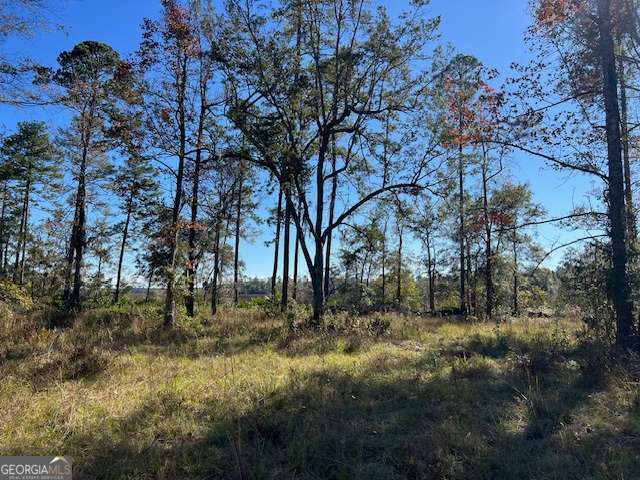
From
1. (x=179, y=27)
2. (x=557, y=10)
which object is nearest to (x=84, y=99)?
(x=179, y=27)

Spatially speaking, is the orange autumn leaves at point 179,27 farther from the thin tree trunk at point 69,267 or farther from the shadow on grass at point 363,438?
the shadow on grass at point 363,438

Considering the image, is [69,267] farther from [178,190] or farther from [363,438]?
[363,438]

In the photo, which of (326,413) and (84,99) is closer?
(326,413)

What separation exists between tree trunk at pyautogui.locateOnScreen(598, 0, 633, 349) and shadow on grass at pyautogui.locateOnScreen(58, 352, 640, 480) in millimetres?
2209

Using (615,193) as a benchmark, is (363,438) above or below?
below

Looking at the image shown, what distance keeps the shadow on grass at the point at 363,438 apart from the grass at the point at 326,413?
2cm

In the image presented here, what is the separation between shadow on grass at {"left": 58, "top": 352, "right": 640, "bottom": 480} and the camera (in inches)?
143

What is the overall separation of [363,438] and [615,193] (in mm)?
6830

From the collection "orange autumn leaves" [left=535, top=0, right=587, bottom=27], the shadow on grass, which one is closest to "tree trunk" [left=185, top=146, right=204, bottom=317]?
Answer: the shadow on grass

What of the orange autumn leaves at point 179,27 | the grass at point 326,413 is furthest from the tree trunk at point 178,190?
the grass at point 326,413

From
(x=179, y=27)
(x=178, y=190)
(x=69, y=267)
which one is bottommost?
(x=69, y=267)

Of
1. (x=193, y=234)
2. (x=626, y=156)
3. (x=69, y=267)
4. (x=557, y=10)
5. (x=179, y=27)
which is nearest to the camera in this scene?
(x=557, y=10)

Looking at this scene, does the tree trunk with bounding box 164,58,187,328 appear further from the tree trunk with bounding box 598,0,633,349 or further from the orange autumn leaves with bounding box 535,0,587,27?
the tree trunk with bounding box 598,0,633,349

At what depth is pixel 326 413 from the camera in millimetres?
4891
